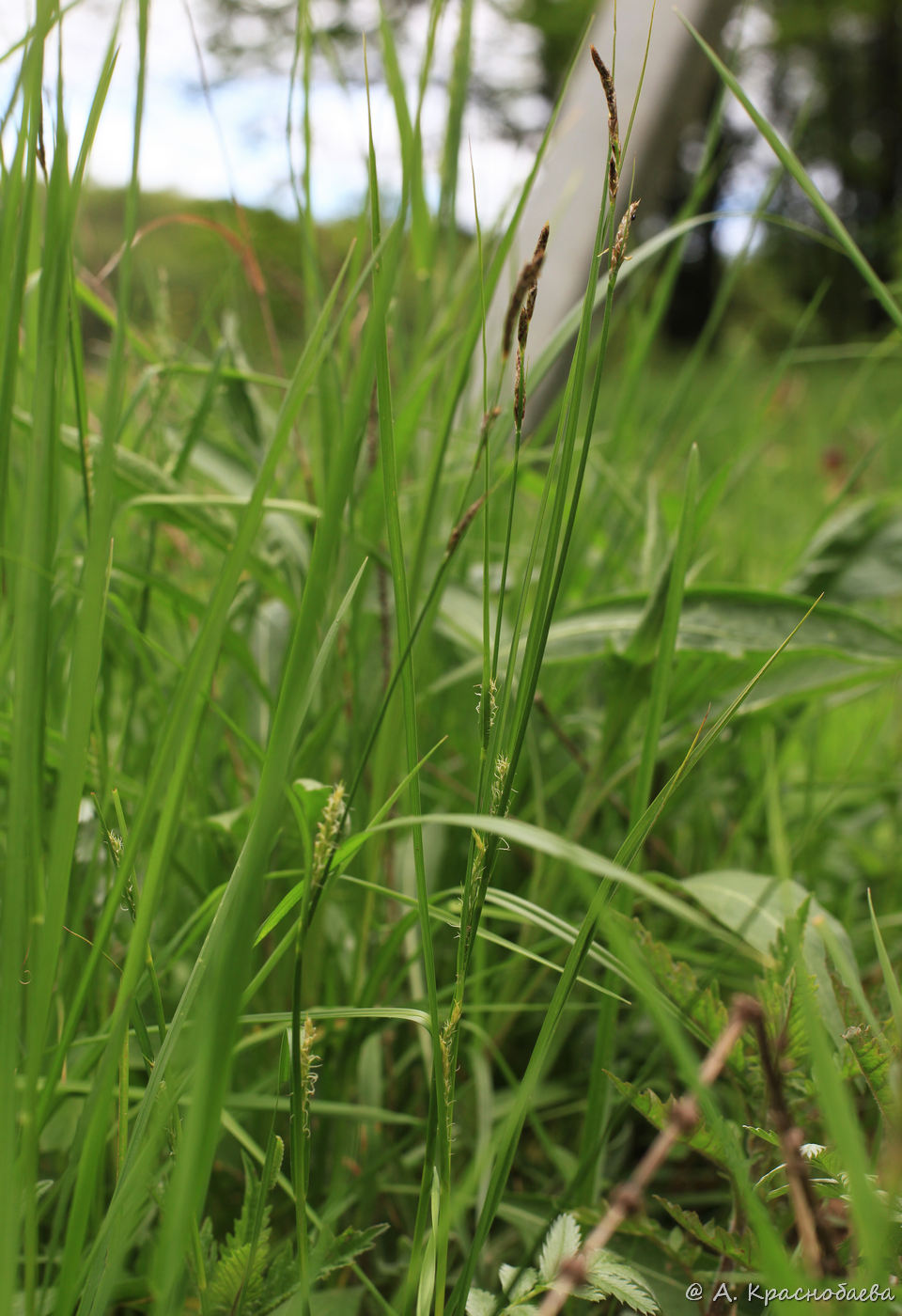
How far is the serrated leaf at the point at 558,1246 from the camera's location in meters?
0.20

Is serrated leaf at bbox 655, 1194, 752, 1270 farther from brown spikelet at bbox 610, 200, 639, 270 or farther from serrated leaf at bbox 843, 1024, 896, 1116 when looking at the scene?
brown spikelet at bbox 610, 200, 639, 270

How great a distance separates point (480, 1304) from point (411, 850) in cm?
17

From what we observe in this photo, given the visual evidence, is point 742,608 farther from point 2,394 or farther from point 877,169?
point 877,169

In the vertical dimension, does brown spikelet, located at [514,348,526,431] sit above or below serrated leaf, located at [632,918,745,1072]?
above

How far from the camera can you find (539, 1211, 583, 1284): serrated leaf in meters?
0.20

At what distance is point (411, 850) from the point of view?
1.20 ft

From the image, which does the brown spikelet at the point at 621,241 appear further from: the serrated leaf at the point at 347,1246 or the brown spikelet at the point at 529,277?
the serrated leaf at the point at 347,1246

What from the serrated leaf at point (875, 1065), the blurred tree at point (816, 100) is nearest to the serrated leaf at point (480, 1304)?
the serrated leaf at point (875, 1065)

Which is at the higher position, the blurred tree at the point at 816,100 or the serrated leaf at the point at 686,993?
the blurred tree at the point at 816,100

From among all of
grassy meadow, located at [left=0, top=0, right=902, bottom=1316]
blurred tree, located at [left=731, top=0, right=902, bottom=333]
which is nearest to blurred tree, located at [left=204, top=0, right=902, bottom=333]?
blurred tree, located at [left=731, top=0, right=902, bottom=333]

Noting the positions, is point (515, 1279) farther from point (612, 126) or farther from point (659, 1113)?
point (612, 126)

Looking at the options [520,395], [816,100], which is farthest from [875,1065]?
[816,100]

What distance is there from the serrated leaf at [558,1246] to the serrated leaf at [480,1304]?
15 mm

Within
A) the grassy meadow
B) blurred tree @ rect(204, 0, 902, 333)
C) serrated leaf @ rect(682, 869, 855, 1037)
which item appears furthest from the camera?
blurred tree @ rect(204, 0, 902, 333)
